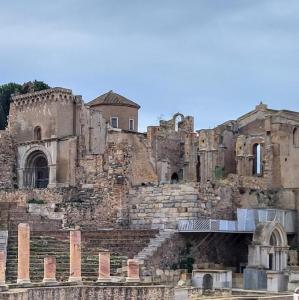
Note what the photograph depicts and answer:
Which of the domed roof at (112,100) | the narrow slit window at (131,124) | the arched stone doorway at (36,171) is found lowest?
the arched stone doorway at (36,171)

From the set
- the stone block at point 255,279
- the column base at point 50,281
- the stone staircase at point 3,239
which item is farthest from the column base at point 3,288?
the stone block at point 255,279

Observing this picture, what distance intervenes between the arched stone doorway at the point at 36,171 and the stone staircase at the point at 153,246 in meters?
13.7

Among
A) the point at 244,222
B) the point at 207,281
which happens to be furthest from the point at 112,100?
the point at 207,281

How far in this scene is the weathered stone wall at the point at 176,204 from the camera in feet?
129

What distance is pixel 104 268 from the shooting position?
32375mm

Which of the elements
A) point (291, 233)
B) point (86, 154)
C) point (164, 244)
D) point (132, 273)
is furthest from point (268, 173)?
point (132, 273)

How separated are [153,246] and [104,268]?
176 inches

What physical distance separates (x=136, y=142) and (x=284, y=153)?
30.3ft

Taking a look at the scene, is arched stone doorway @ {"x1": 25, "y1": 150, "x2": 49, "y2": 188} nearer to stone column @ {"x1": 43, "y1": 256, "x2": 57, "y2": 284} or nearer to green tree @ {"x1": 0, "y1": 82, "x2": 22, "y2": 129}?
Result: green tree @ {"x1": 0, "y1": 82, "x2": 22, "y2": 129}

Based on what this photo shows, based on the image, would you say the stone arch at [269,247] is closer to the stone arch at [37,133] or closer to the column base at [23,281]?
the column base at [23,281]

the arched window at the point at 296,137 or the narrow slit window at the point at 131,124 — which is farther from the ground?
the narrow slit window at the point at 131,124

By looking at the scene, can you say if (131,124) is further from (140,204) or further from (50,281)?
(50,281)

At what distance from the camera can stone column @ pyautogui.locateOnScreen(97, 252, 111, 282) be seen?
3222 cm

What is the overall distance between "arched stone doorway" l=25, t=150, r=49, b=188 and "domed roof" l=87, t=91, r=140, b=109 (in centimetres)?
743
